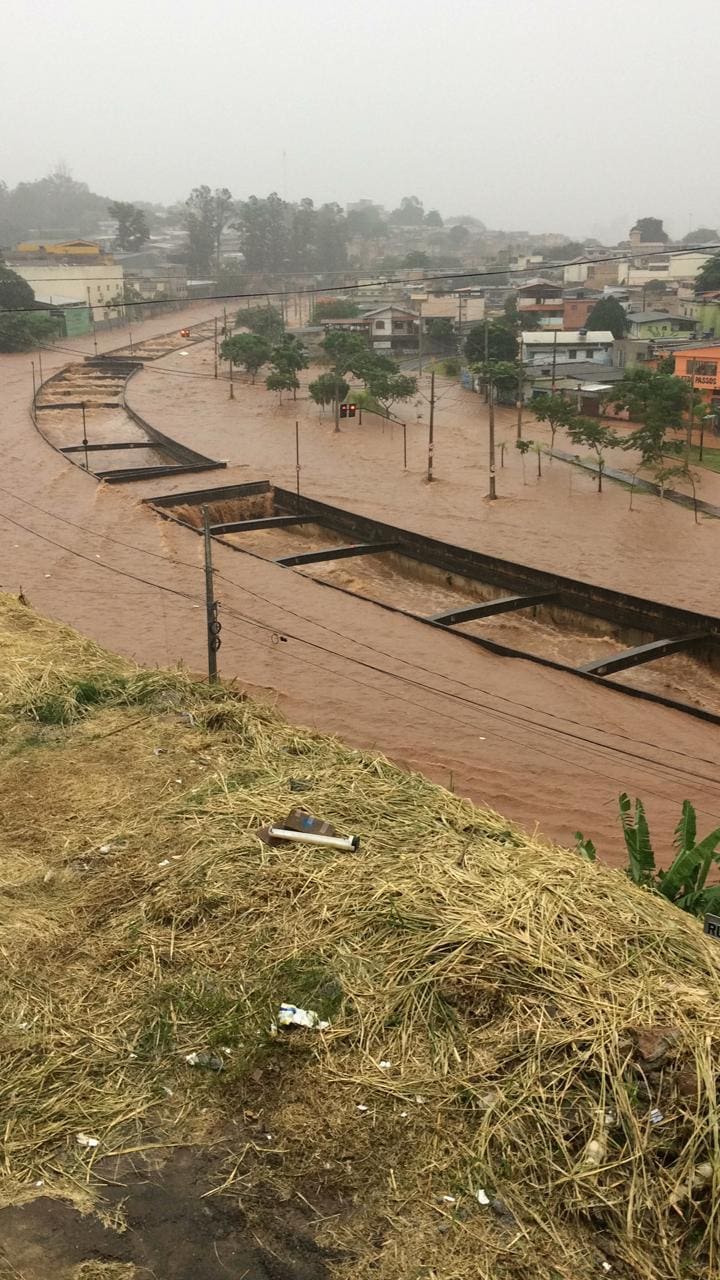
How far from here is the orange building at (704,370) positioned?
31.6m

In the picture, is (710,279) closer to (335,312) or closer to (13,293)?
(335,312)

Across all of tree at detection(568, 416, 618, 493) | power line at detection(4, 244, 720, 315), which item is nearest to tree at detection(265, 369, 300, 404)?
power line at detection(4, 244, 720, 315)

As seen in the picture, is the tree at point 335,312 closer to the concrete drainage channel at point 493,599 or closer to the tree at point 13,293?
the tree at point 13,293

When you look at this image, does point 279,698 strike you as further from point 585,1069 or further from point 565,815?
point 585,1069

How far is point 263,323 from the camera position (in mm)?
50688

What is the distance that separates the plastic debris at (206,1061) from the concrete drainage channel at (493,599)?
9345mm

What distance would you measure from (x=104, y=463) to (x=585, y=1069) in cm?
2854

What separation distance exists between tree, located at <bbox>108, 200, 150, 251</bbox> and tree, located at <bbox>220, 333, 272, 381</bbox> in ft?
186

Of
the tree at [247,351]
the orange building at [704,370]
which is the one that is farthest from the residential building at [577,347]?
the tree at [247,351]

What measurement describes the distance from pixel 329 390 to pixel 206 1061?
1248 inches

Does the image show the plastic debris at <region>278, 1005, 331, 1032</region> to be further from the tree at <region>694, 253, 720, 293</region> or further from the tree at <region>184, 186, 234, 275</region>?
the tree at <region>184, 186, 234, 275</region>

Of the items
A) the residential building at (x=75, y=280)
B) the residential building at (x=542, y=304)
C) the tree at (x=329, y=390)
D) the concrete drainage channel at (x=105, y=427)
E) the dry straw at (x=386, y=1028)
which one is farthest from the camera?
the residential building at (x=75, y=280)

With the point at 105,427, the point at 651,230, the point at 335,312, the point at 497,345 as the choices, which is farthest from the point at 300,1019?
the point at 651,230

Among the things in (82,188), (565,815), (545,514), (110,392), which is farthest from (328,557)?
(82,188)
